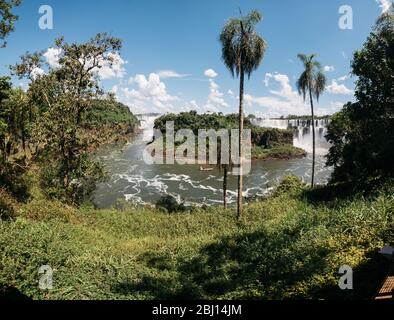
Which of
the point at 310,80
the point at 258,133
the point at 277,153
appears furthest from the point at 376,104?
the point at 258,133

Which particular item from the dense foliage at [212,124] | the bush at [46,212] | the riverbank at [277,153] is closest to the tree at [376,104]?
the bush at [46,212]

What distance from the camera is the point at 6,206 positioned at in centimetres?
1814

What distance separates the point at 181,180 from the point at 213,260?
46837 millimetres

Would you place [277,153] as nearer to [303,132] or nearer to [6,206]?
[303,132]

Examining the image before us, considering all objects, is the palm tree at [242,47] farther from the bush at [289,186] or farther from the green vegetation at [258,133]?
the green vegetation at [258,133]

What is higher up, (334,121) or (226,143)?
(334,121)

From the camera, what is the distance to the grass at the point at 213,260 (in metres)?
9.47

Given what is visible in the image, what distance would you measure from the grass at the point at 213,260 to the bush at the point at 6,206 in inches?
43.4

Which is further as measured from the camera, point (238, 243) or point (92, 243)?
point (92, 243)
